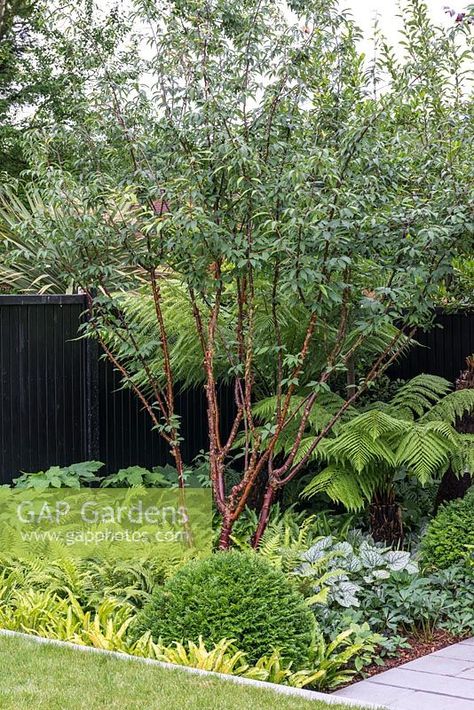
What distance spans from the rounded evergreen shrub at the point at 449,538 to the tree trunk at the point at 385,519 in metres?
0.48

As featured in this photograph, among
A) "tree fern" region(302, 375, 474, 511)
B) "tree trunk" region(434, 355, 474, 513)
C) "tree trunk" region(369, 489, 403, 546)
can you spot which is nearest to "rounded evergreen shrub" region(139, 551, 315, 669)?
"tree fern" region(302, 375, 474, 511)

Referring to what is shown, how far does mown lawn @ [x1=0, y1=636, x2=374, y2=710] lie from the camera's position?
3.53m

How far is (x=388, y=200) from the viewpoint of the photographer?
538 cm

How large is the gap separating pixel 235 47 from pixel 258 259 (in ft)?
4.20

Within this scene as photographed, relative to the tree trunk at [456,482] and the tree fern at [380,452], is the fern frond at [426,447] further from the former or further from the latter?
the tree trunk at [456,482]

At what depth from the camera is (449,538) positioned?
5.41 meters

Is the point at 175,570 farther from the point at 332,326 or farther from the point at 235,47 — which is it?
the point at 235,47

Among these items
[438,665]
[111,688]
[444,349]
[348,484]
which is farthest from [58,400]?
[444,349]

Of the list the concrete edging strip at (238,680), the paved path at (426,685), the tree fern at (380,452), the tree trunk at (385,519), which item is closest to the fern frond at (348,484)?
the tree fern at (380,452)

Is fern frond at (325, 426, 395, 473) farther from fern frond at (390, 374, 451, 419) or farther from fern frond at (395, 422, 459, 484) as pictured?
fern frond at (390, 374, 451, 419)

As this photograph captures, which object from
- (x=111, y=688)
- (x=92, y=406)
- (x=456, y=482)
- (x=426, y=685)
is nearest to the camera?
(x=111, y=688)

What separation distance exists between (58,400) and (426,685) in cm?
340

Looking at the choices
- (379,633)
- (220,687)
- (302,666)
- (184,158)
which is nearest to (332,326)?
(184,158)

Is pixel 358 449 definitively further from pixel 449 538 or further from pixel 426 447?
pixel 449 538
